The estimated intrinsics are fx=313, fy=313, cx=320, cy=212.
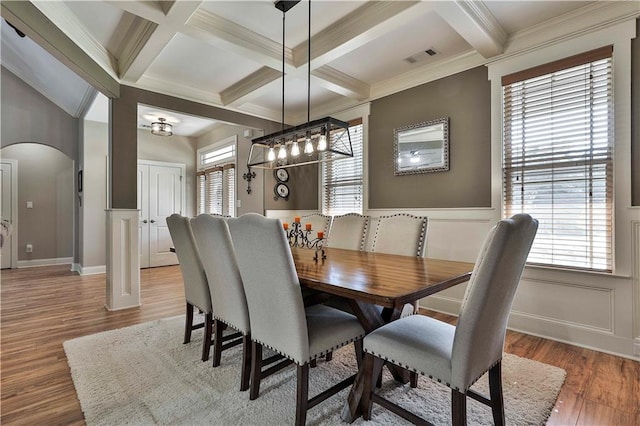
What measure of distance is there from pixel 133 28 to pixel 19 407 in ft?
9.51

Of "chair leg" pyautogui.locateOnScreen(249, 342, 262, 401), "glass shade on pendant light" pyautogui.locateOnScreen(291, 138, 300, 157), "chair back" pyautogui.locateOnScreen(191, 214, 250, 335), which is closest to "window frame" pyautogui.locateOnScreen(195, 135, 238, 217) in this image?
"glass shade on pendant light" pyautogui.locateOnScreen(291, 138, 300, 157)

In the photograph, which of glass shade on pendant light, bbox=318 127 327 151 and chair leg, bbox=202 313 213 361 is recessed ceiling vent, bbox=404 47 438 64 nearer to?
glass shade on pendant light, bbox=318 127 327 151

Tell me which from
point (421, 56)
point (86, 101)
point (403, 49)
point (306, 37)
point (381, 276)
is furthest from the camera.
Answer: point (86, 101)

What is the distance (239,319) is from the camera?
1888 mm

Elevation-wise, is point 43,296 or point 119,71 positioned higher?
point 119,71

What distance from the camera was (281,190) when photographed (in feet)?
16.5

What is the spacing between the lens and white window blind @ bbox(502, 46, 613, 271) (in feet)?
8.00

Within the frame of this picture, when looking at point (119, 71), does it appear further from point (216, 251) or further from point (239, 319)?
point (239, 319)

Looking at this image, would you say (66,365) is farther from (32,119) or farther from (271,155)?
(32,119)

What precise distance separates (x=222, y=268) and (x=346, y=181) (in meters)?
2.83

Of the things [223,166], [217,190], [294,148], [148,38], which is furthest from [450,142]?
[217,190]

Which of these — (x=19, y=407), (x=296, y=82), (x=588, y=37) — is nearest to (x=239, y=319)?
(x=19, y=407)

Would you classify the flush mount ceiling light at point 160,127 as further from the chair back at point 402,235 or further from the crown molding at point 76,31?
the chair back at point 402,235

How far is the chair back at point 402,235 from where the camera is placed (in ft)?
8.41
